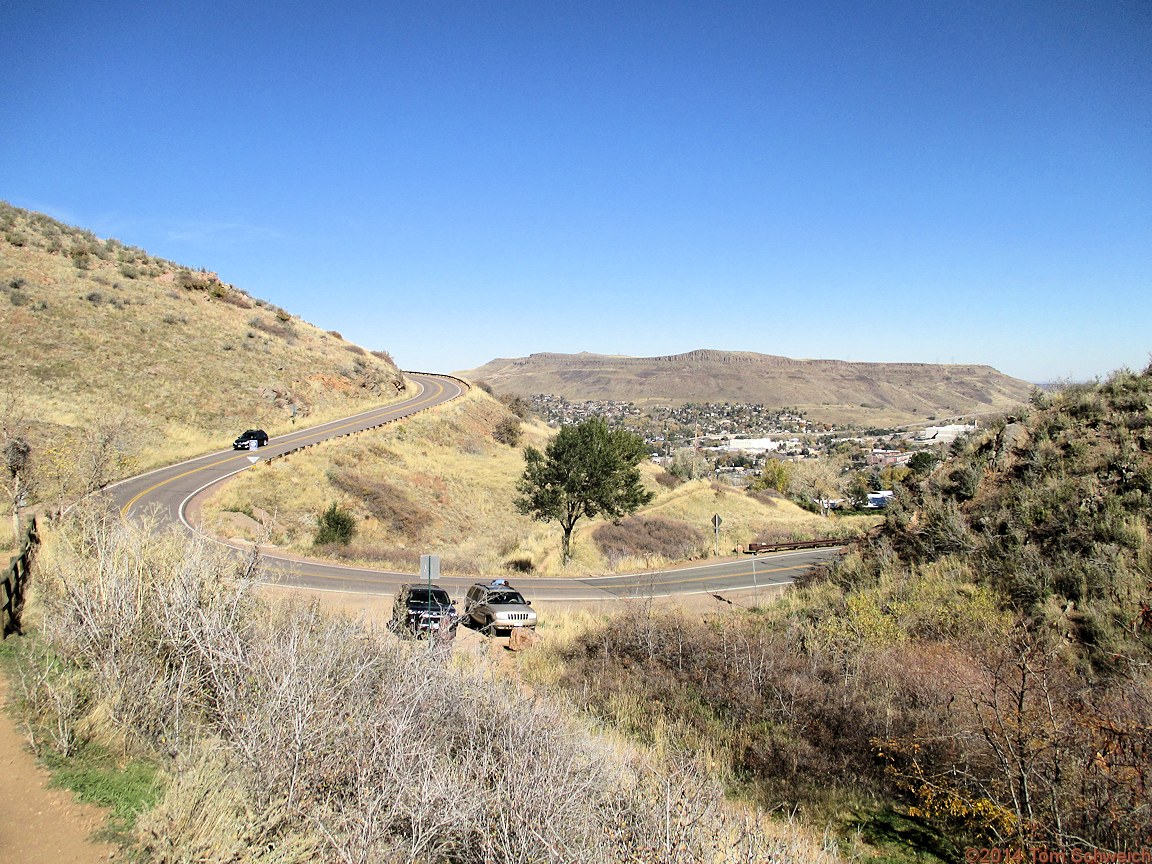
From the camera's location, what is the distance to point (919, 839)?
724 cm

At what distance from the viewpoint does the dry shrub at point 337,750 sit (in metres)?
4.70

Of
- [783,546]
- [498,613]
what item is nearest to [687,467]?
[783,546]

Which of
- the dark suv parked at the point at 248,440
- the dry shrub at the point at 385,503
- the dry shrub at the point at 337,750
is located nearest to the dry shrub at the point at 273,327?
the dark suv parked at the point at 248,440

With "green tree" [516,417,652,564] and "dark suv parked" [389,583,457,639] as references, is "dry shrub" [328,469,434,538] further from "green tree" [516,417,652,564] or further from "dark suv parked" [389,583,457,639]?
"dark suv parked" [389,583,457,639]

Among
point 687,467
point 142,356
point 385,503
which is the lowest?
point 687,467

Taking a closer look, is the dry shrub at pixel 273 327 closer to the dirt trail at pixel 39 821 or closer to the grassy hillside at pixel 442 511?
the grassy hillside at pixel 442 511

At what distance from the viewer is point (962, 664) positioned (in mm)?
9898

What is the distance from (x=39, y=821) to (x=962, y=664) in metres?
11.6

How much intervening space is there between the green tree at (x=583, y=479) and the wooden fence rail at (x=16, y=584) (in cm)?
2064

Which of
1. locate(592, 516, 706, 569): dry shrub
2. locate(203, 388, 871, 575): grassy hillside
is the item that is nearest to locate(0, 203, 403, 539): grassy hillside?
locate(203, 388, 871, 575): grassy hillside

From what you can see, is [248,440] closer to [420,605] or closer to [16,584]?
[420,605]

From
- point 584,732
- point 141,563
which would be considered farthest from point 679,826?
point 141,563

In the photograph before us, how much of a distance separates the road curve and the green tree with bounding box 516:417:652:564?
4941 millimetres

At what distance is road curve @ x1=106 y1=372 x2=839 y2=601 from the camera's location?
21672 mm
